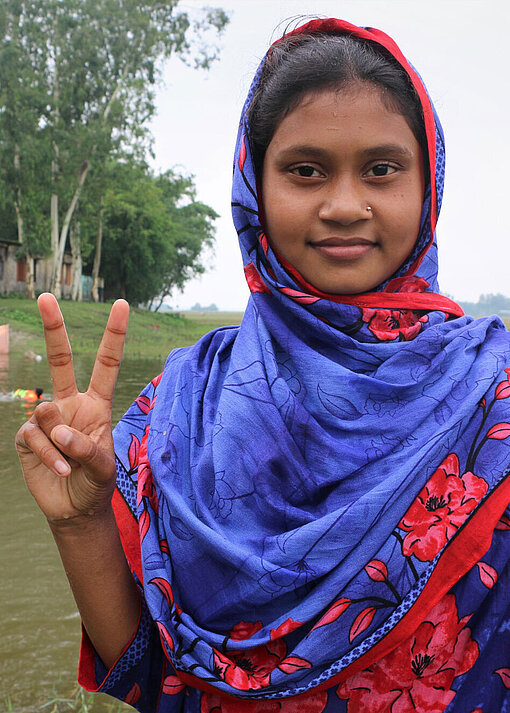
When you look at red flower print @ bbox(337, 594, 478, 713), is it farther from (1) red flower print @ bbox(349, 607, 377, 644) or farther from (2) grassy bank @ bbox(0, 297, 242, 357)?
(2) grassy bank @ bbox(0, 297, 242, 357)

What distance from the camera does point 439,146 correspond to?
→ 146cm

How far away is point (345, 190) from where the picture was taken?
129cm

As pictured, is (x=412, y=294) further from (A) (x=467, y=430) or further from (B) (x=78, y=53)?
(B) (x=78, y=53)

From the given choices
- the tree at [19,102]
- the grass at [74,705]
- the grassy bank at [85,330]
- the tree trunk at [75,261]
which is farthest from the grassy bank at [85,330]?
the grass at [74,705]

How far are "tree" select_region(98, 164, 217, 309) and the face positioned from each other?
24.2m

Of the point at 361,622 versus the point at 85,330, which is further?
the point at 85,330

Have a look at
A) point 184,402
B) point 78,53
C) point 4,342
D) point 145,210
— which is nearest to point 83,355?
point 4,342

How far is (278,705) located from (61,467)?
1.90 ft

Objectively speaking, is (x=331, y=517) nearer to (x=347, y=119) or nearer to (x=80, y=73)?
(x=347, y=119)

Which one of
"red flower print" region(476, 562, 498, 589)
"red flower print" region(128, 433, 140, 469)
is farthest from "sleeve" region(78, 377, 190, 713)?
"red flower print" region(476, 562, 498, 589)

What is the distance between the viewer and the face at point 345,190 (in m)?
1.30

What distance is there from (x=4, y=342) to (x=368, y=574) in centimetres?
1271

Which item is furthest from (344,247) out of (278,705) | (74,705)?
(74,705)

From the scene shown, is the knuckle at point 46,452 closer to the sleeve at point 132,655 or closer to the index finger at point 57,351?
the index finger at point 57,351
